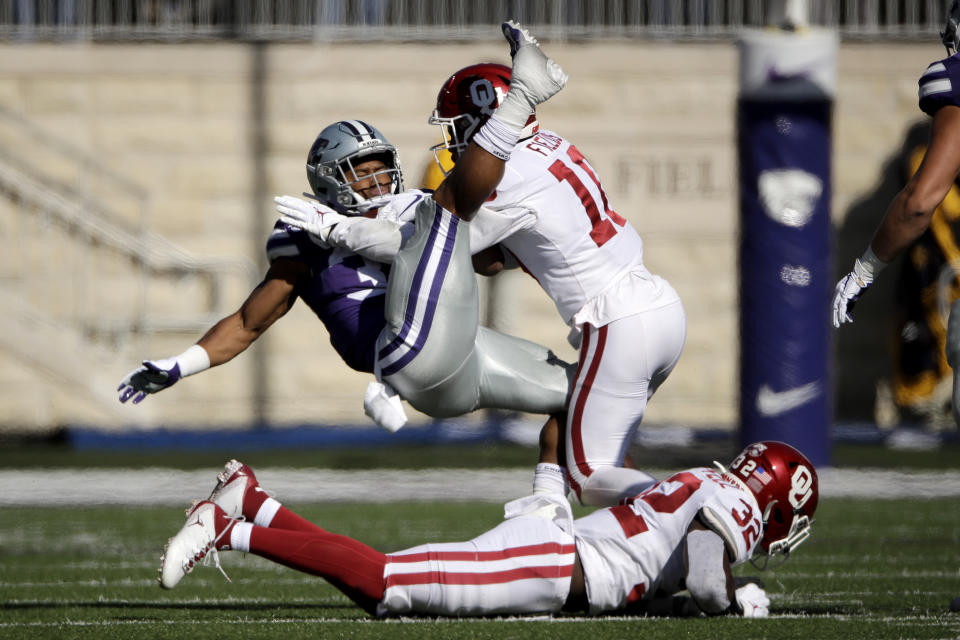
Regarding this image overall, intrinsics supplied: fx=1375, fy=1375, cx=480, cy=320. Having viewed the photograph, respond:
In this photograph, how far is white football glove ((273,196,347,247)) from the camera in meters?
3.71

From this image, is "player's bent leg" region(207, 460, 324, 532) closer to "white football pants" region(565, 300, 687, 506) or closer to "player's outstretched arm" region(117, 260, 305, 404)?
"player's outstretched arm" region(117, 260, 305, 404)

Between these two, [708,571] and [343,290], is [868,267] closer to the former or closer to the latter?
[708,571]

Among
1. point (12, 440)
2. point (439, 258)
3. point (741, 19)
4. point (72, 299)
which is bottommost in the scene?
point (12, 440)

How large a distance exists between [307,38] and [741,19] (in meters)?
3.40

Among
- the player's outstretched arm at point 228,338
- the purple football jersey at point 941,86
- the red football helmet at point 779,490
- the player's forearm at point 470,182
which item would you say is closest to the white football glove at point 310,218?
the player's outstretched arm at point 228,338

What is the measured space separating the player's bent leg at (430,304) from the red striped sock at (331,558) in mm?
553

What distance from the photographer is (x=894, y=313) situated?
10.0 metres

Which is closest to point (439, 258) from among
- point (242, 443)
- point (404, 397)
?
point (404, 397)

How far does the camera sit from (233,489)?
3.55 m

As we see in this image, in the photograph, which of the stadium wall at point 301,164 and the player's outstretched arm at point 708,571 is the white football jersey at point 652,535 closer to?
the player's outstretched arm at point 708,571

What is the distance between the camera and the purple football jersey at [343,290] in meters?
3.81

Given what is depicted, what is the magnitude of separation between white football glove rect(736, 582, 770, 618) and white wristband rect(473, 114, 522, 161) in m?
1.24

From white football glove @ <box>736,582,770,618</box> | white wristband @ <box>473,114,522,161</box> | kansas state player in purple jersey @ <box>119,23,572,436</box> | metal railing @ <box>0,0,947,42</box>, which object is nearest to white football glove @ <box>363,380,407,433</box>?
kansas state player in purple jersey @ <box>119,23,572,436</box>

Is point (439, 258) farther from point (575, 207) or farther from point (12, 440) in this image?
point (12, 440)
